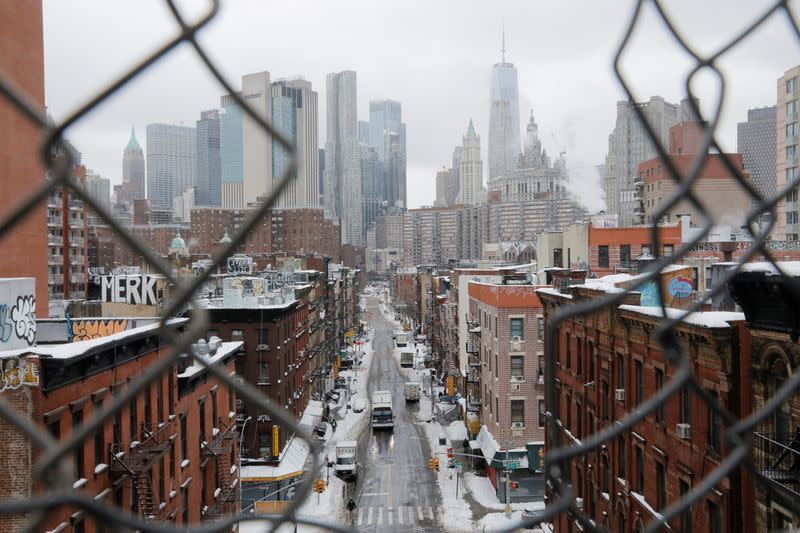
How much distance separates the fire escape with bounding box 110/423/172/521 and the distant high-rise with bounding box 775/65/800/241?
72.1 m

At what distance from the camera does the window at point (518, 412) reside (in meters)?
44.1

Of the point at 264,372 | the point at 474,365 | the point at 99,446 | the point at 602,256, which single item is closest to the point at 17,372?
the point at 99,446

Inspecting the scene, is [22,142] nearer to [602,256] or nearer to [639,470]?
[602,256]

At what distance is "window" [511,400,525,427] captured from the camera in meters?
44.1

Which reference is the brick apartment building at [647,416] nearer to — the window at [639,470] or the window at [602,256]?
the window at [639,470]

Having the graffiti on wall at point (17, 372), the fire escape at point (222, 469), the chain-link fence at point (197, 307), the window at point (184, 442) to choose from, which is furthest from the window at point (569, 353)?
the chain-link fence at point (197, 307)

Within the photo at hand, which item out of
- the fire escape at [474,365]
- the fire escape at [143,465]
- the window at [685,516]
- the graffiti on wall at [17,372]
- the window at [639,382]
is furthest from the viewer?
the fire escape at [474,365]

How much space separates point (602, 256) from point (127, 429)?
123ft

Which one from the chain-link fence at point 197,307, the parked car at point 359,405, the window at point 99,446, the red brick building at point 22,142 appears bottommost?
the parked car at point 359,405

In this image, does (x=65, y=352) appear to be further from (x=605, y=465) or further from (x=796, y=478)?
(x=605, y=465)

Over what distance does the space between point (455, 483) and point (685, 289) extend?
2868 cm

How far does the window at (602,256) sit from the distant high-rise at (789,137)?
1407 inches

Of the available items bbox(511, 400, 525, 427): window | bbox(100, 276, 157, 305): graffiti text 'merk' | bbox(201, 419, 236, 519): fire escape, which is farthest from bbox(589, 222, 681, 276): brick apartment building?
bbox(201, 419, 236, 519): fire escape

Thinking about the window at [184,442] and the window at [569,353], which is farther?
the window at [569,353]
